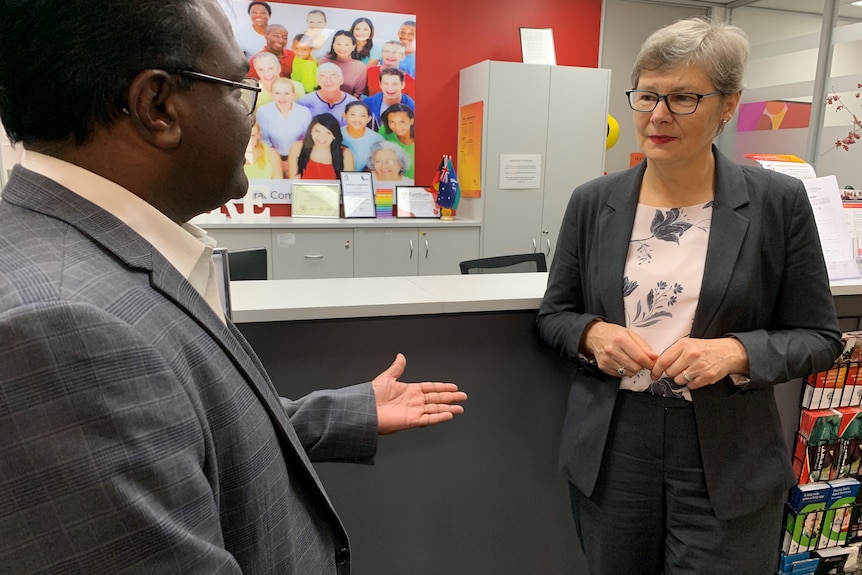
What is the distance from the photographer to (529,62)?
454cm

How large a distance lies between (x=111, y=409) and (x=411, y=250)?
149 inches

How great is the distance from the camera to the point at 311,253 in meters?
4.04

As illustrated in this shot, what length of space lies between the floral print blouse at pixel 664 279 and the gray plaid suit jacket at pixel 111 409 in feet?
2.73

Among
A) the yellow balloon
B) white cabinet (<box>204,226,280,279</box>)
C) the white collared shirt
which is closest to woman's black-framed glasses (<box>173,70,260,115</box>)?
the white collared shirt

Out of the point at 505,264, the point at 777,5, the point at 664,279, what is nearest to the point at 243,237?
the point at 505,264

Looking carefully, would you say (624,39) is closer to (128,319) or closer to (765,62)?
(765,62)

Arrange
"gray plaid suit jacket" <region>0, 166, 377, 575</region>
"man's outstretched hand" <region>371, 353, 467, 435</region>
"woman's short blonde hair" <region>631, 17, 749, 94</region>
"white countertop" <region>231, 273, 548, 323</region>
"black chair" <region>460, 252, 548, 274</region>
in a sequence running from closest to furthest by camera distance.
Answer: "gray plaid suit jacket" <region>0, 166, 377, 575</region>, "man's outstretched hand" <region>371, 353, 467, 435</region>, "woman's short blonde hair" <region>631, 17, 749, 94</region>, "white countertop" <region>231, 273, 548, 323</region>, "black chair" <region>460, 252, 548, 274</region>

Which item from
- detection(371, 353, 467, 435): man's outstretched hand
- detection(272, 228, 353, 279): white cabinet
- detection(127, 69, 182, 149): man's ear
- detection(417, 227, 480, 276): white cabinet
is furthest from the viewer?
detection(417, 227, 480, 276): white cabinet

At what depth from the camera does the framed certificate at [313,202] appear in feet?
14.5

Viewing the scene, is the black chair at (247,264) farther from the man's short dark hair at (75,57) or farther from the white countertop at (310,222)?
the white countertop at (310,222)

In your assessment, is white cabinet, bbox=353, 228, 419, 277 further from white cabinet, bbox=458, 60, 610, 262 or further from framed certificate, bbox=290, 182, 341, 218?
white cabinet, bbox=458, 60, 610, 262

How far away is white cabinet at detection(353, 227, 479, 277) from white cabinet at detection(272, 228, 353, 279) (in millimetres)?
85

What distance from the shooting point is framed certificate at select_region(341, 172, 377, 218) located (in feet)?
14.5

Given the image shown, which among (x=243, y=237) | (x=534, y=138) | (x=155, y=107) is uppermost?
(x=534, y=138)
